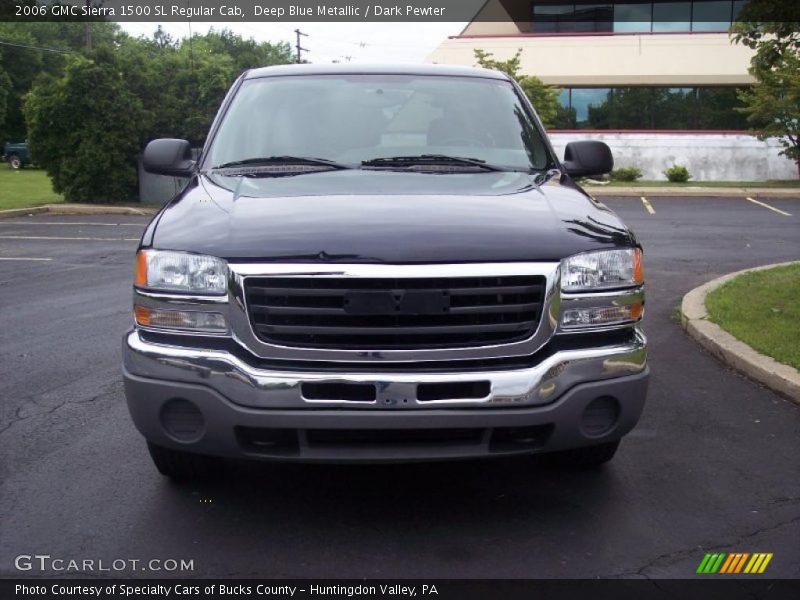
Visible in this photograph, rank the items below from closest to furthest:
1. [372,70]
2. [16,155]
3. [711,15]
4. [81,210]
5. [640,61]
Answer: [372,70]
[81,210]
[640,61]
[711,15]
[16,155]

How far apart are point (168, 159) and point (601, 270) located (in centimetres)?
266

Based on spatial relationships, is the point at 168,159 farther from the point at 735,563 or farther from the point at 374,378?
the point at 735,563

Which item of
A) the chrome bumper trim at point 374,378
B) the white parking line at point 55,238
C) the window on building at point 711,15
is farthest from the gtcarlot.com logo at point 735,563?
the window on building at point 711,15

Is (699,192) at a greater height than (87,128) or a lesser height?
lesser

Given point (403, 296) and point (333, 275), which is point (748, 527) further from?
point (333, 275)

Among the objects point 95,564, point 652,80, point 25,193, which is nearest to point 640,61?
point 652,80

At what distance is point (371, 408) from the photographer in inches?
136

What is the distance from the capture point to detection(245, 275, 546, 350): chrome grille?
11.6 ft

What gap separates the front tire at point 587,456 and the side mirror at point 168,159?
2551mm

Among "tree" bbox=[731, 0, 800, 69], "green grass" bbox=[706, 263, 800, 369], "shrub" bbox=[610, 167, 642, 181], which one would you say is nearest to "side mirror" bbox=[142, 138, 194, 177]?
"green grass" bbox=[706, 263, 800, 369]

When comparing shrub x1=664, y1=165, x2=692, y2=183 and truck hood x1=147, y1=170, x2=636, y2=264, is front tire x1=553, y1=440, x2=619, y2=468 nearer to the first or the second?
truck hood x1=147, y1=170, x2=636, y2=264

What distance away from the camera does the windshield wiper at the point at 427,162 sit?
15.5 ft
